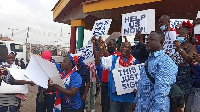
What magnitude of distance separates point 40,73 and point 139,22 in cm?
215

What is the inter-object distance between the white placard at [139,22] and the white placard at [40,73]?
195cm

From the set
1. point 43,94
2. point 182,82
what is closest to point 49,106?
point 43,94

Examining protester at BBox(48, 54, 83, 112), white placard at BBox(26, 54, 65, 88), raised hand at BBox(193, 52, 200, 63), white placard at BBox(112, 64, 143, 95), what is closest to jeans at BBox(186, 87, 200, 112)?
raised hand at BBox(193, 52, 200, 63)

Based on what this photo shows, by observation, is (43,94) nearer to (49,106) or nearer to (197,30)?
(49,106)

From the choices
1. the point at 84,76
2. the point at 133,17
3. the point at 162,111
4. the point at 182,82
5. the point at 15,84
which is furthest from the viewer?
the point at 84,76

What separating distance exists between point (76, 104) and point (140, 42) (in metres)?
1.55

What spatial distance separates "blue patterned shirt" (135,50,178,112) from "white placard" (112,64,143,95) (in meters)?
1.01

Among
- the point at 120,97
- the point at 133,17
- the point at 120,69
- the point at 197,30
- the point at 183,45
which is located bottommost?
the point at 120,97

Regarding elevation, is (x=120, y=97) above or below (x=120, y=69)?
below

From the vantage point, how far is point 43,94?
169 inches

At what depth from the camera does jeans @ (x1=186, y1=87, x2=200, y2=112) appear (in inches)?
111

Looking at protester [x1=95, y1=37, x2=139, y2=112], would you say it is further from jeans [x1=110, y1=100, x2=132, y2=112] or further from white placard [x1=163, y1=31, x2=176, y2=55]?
white placard [x1=163, y1=31, x2=176, y2=55]

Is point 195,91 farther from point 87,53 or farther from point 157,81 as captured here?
point 87,53

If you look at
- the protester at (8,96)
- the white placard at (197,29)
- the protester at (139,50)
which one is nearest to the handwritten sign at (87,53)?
the protester at (139,50)
